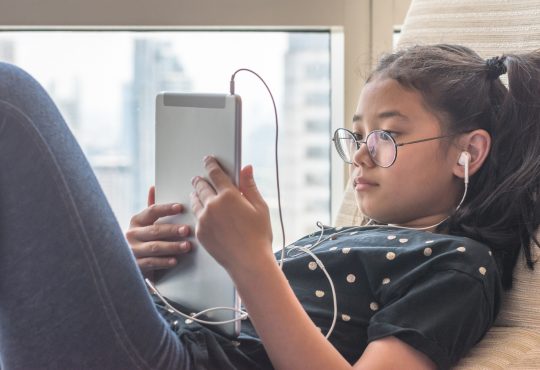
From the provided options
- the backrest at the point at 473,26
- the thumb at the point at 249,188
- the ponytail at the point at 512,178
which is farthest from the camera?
the backrest at the point at 473,26

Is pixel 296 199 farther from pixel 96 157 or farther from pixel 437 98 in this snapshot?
pixel 437 98

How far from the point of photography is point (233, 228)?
90 cm

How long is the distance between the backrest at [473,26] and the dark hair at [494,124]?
13 centimetres

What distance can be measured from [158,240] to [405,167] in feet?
1.27

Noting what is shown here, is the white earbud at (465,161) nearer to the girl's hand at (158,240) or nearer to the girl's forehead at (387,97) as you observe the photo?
the girl's forehead at (387,97)

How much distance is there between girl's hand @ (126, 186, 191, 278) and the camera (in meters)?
1.05

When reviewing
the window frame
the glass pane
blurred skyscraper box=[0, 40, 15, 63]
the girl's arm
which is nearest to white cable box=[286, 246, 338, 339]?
the girl's arm

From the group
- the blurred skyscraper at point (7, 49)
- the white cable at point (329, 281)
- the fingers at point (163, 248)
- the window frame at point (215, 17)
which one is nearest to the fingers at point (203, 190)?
the fingers at point (163, 248)

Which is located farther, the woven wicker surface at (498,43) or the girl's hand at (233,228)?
the woven wicker surface at (498,43)

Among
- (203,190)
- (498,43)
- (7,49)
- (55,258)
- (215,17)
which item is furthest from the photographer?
(7,49)

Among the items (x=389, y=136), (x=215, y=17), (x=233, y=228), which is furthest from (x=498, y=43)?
(x=233, y=228)

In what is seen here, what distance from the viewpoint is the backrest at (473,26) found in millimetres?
1382

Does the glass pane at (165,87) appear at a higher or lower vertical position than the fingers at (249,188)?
higher

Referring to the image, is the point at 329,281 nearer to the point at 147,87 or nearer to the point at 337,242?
the point at 337,242
